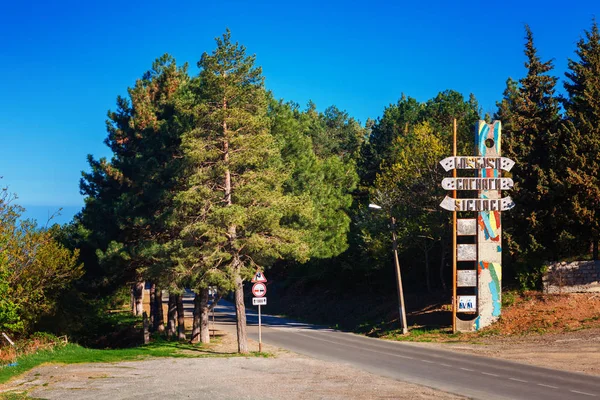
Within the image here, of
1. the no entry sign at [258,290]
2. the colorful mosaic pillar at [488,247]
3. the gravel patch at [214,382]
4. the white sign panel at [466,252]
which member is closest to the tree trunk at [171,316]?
the gravel patch at [214,382]

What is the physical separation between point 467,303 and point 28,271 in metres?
24.7

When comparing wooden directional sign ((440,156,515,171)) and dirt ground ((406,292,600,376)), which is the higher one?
wooden directional sign ((440,156,515,171))

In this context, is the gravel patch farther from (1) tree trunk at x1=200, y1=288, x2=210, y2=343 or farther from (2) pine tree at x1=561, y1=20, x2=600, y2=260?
(2) pine tree at x1=561, y1=20, x2=600, y2=260

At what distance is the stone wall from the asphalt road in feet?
30.9

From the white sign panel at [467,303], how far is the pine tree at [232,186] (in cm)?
998

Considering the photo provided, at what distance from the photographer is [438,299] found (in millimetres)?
43344

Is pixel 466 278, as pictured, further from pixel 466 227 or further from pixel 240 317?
pixel 240 317

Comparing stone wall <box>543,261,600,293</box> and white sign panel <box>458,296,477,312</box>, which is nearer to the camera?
white sign panel <box>458,296,477,312</box>

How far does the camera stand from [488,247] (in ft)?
115

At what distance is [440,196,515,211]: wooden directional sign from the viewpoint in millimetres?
35062

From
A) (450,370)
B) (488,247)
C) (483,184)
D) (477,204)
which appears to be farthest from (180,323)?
(450,370)

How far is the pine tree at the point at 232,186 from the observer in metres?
28.4

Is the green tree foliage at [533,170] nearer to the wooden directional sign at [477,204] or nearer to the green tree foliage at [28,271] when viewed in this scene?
the wooden directional sign at [477,204]

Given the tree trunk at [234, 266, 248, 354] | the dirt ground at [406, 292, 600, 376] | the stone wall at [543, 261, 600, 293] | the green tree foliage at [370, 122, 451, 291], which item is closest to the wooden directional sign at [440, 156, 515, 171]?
the green tree foliage at [370, 122, 451, 291]
